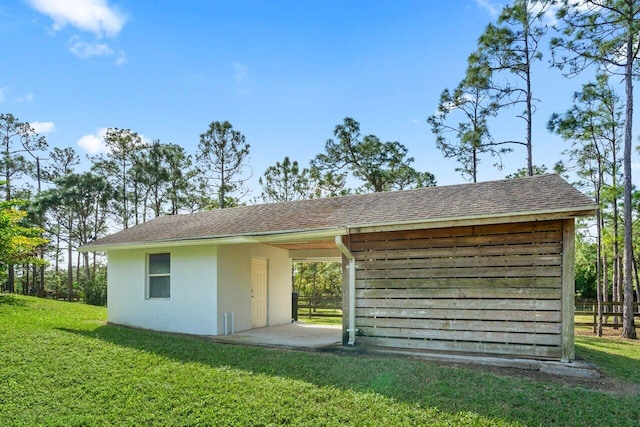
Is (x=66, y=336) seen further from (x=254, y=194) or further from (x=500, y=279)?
(x=254, y=194)

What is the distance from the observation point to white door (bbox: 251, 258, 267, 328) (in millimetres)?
11517

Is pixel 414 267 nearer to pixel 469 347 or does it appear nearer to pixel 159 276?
pixel 469 347

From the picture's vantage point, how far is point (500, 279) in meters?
7.16

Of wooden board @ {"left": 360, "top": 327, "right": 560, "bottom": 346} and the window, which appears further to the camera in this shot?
the window

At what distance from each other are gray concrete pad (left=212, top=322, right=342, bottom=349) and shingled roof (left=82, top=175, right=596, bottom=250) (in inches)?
92.8

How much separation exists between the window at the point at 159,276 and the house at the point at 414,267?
0.03 m

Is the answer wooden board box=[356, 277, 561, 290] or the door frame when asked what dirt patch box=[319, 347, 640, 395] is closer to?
wooden board box=[356, 277, 561, 290]

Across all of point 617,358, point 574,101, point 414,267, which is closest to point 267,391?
point 414,267

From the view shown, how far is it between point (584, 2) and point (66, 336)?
17.5 metres

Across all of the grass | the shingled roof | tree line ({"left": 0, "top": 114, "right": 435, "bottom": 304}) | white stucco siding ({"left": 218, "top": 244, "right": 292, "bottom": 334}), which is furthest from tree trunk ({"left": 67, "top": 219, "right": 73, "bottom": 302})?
the grass

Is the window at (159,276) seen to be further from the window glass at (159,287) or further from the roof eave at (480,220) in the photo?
the roof eave at (480,220)

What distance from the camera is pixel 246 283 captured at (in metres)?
11.1

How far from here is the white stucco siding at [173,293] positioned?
1000 centimetres

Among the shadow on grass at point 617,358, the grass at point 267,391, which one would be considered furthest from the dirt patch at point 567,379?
the shadow on grass at point 617,358
